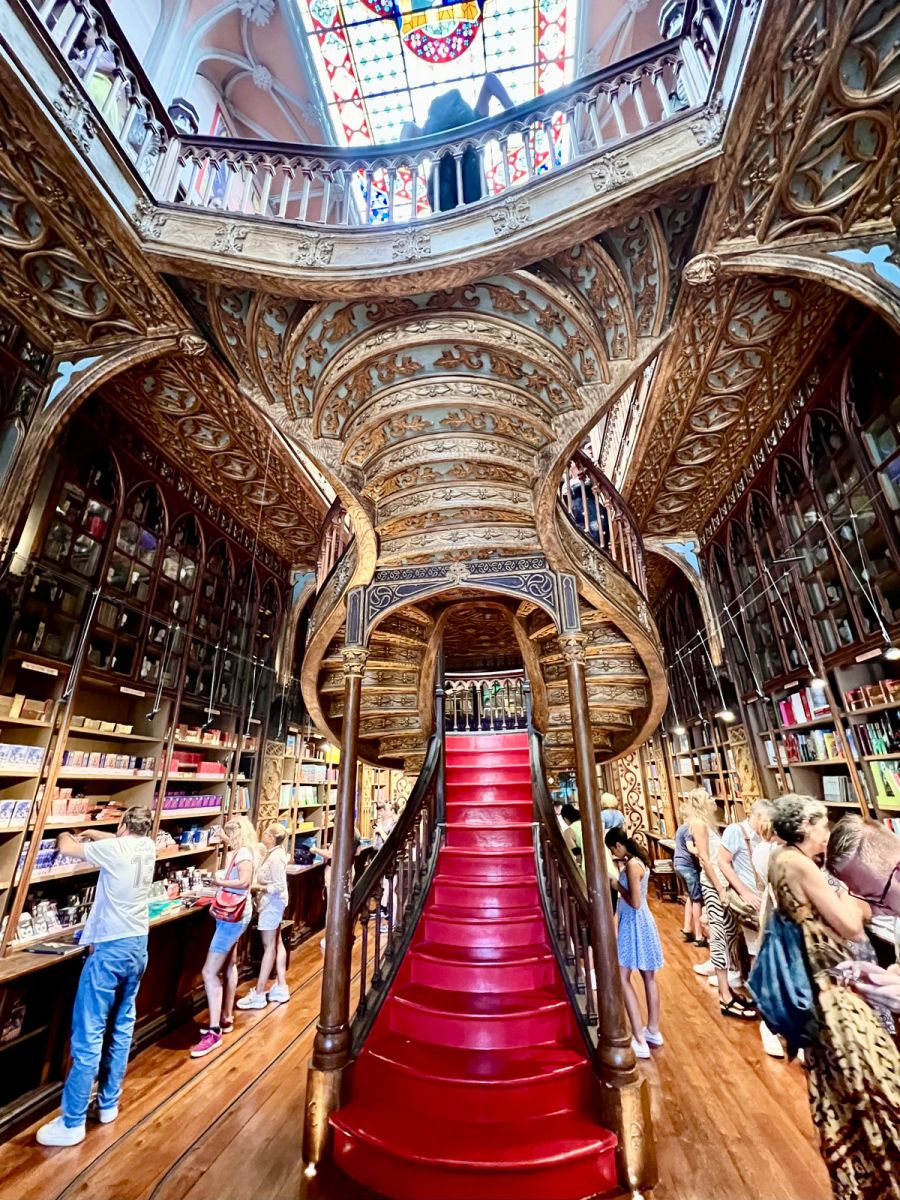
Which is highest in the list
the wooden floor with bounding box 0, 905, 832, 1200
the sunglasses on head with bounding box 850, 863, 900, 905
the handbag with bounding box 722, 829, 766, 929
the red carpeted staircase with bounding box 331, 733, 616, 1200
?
the sunglasses on head with bounding box 850, 863, 900, 905

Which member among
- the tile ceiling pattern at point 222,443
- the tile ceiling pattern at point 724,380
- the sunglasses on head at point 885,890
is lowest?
the sunglasses on head at point 885,890

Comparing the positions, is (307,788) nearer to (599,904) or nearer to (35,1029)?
(35,1029)

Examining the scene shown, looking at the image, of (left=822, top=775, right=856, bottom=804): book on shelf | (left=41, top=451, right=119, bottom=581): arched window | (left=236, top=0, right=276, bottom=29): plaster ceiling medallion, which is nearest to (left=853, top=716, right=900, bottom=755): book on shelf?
(left=822, top=775, right=856, bottom=804): book on shelf

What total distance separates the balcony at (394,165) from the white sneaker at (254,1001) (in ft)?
16.3

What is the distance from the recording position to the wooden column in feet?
6.90

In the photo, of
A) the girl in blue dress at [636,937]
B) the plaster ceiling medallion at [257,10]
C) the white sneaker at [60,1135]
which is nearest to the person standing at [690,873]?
the girl in blue dress at [636,937]

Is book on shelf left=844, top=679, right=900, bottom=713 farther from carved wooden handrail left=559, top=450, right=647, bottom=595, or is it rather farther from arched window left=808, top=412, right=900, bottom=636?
carved wooden handrail left=559, top=450, right=647, bottom=595

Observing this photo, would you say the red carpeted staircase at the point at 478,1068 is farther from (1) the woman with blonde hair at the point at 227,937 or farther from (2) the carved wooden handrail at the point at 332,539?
(2) the carved wooden handrail at the point at 332,539

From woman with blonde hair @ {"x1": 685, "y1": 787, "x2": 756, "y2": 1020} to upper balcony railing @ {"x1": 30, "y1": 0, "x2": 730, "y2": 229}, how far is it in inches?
171

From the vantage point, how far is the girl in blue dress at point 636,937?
289 centimetres

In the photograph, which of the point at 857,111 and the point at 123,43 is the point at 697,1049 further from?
the point at 123,43

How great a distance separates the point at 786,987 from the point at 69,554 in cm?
447

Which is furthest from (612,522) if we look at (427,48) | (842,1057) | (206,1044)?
(427,48)

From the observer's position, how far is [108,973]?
Answer: 243 centimetres
